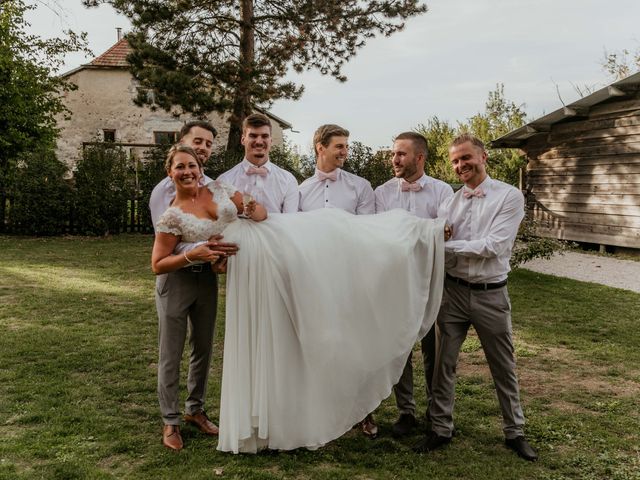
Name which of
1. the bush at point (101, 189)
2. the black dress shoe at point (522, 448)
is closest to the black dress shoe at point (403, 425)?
the black dress shoe at point (522, 448)

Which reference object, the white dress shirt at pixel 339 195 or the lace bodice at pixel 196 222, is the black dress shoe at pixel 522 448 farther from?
the lace bodice at pixel 196 222

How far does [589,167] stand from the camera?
16250mm

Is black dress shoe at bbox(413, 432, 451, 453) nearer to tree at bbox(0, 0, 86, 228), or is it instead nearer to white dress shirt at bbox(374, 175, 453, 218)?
white dress shirt at bbox(374, 175, 453, 218)

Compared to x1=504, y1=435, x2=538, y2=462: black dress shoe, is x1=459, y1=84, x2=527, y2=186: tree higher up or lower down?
higher up

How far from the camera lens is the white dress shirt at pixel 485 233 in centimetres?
407

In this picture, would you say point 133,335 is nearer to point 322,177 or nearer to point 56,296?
point 56,296

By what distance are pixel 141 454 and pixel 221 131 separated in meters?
28.9

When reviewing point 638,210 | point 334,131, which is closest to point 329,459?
point 334,131

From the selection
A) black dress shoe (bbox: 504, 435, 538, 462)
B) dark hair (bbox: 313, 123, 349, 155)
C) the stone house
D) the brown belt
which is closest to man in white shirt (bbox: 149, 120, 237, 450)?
dark hair (bbox: 313, 123, 349, 155)

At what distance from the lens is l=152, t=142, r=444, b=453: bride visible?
12.7 feet

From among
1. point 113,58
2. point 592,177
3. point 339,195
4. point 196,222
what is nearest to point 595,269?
point 592,177

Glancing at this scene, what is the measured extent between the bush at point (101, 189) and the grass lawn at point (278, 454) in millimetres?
8072

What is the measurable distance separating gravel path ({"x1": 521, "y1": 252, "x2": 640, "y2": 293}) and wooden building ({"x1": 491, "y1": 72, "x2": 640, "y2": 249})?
1246 millimetres

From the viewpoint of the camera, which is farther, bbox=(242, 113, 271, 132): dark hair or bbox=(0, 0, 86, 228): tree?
bbox=(0, 0, 86, 228): tree
